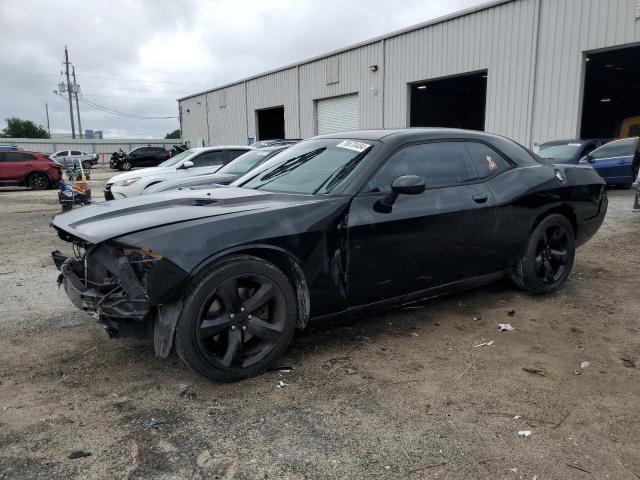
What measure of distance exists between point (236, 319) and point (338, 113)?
69.0 feet

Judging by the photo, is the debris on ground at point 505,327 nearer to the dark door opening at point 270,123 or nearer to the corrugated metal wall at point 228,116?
the dark door opening at point 270,123

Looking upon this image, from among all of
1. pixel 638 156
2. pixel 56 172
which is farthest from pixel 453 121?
pixel 56 172

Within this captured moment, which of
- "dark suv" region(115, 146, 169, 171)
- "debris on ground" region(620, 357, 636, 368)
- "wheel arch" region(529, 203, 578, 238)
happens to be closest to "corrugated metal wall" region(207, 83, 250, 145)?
"dark suv" region(115, 146, 169, 171)

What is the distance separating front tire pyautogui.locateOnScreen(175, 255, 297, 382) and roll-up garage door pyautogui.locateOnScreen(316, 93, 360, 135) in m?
19.2

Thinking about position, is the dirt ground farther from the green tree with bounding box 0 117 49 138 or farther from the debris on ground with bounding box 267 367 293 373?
the green tree with bounding box 0 117 49 138

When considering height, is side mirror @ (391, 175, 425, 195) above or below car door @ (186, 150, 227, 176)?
below

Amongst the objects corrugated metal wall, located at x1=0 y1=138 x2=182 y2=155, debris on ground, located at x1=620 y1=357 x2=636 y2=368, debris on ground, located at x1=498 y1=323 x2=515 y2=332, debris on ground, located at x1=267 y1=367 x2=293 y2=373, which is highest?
corrugated metal wall, located at x1=0 y1=138 x2=182 y2=155

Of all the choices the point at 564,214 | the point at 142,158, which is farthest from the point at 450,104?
the point at 564,214

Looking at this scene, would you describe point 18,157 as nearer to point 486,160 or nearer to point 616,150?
point 486,160

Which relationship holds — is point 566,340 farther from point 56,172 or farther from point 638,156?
point 56,172

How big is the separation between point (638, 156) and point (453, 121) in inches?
822

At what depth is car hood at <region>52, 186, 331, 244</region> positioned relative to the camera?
9.64ft

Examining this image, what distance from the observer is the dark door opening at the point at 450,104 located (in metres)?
26.6

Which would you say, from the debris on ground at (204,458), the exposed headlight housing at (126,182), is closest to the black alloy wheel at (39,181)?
the exposed headlight housing at (126,182)
